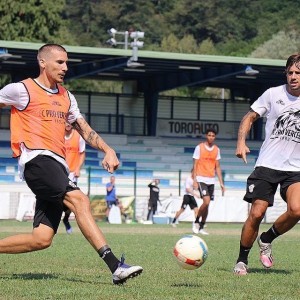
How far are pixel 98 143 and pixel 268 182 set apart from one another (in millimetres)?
2185

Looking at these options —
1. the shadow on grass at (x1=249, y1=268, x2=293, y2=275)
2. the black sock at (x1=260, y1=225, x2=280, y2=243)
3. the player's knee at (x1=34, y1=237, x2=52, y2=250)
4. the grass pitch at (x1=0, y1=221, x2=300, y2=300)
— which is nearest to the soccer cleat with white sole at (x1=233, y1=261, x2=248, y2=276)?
the grass pitch at (x1=0, y1=221, x2=300, y2=300)

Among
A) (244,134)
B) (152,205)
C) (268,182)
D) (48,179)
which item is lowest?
(152,205)

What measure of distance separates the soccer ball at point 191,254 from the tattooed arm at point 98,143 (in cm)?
114

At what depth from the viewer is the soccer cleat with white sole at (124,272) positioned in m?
8.76

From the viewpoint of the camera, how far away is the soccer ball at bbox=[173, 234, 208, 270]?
9352 millimetres

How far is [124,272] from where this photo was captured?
8789 mm

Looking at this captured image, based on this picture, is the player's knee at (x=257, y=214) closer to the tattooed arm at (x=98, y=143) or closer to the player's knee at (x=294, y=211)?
the player's knee at (x=294, y=211)

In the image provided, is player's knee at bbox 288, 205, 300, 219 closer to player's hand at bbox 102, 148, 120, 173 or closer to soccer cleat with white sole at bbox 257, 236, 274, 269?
A: soccer cleat with white sole at bbox 257, 236, 274, 269

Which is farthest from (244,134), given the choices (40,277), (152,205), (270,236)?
(152,205)

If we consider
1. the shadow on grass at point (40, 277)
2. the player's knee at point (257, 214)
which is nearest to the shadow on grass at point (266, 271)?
the player's knee at point (257, 214)

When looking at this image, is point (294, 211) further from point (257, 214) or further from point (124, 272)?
point (124, 272)

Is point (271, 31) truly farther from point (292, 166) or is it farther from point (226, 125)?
point (292, 166)

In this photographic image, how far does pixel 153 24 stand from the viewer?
107562 millimetres

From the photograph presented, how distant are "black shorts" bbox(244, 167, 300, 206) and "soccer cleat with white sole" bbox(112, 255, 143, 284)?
2362 mm
